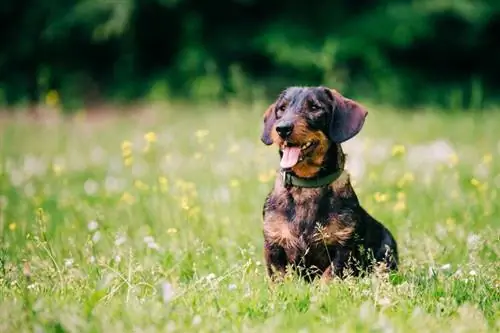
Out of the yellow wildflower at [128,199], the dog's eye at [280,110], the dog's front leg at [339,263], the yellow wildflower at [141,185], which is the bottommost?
the yellow wildflower at [128,199]

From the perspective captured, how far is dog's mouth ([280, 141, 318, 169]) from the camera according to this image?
189 inches

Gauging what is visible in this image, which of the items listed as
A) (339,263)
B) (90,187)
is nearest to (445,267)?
(339,263)

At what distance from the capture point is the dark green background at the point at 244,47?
19.5 metres

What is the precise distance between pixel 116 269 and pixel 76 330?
3.60 ft

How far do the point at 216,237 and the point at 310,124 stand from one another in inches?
61.1

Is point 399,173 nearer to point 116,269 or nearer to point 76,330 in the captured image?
point 116,269

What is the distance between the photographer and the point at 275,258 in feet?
16.0

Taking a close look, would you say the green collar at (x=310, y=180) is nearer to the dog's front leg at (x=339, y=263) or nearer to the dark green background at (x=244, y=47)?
the dog's front leg at (x=339, y=263)

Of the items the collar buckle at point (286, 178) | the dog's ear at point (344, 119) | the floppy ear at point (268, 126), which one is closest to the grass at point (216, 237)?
the collar buckle at point (286, 178)

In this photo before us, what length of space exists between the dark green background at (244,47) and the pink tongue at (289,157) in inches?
543

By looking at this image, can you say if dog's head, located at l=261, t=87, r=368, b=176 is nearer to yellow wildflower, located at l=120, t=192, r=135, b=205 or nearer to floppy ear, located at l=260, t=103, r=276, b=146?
floppy ear, located at l=260, t=103, r=276, b=146

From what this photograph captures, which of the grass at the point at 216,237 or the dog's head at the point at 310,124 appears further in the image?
the dog's head at the point at 310,124

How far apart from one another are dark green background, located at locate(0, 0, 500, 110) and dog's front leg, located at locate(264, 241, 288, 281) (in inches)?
545

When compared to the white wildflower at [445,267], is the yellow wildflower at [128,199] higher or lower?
lower
